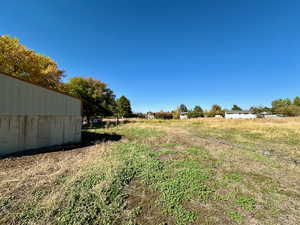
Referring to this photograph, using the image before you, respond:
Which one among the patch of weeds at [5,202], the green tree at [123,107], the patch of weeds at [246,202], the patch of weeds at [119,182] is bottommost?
the patch of weeds at [246,202]

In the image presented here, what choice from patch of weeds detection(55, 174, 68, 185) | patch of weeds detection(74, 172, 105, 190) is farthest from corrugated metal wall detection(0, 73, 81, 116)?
patch of weeds detection(74, 172, 105, 190)

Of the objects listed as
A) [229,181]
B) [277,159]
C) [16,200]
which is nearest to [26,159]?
[16,200]

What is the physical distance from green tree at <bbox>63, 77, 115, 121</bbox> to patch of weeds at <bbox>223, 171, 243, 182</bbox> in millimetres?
18367

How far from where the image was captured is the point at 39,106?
5887 millimetres

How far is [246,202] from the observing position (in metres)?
2.54

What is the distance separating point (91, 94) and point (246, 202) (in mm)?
21231

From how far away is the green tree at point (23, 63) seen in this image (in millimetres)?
10398

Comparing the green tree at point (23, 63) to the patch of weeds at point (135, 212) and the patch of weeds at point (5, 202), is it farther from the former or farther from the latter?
the patch of weeds at point (135, 212)

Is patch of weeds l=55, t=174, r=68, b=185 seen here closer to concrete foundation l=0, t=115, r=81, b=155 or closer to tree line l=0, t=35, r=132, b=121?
concrete foundation l=0, t=115, r=81, b=155

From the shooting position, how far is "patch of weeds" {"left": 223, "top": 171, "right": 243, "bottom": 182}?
346 cm

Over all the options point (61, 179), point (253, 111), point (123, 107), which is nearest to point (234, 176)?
point (61, 179)

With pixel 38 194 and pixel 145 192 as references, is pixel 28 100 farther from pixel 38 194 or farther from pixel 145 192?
pixel 145 192

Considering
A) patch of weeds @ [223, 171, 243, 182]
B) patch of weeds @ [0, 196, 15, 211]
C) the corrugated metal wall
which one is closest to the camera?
patch of weeds @ [0, 196, 15, 211]

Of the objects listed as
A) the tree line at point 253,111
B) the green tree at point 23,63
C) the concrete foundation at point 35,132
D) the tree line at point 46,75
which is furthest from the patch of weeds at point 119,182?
the tree line at point 253,111
